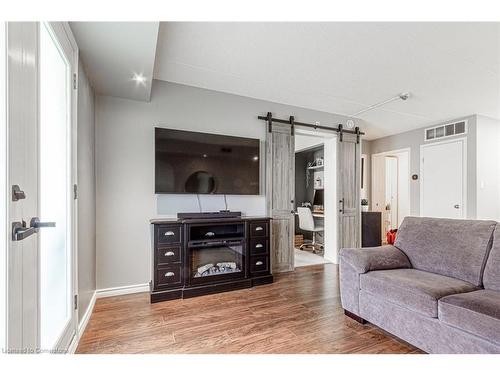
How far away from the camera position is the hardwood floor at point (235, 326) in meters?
1.76

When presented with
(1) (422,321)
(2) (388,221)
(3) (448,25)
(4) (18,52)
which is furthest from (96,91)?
(2) (388,221)

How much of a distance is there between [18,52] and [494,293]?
2.84 m

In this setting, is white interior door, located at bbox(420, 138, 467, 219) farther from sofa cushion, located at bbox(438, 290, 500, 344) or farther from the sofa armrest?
sofa cushion, located at bbox(438, 290, 500, 344)

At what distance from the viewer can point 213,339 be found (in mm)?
1868

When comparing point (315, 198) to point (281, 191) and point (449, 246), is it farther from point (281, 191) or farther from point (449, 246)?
point (449, 246)

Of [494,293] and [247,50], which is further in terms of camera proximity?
[247,50]

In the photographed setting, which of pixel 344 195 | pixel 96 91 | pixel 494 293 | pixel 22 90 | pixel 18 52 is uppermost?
pixel 96 91

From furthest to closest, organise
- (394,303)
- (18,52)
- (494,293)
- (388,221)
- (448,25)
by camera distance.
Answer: (388,221) → (448,25) → (394,303) → (494,293) → (18,52)

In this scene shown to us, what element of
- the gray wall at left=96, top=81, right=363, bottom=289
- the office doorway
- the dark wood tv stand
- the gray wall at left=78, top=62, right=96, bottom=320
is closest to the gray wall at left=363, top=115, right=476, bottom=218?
the office doorway

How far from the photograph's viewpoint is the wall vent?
172 inches

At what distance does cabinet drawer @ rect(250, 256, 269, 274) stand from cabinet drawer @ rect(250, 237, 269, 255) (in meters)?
0.06

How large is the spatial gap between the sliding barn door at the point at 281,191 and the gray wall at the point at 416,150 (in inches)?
119

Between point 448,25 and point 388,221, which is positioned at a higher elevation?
point 448,25
